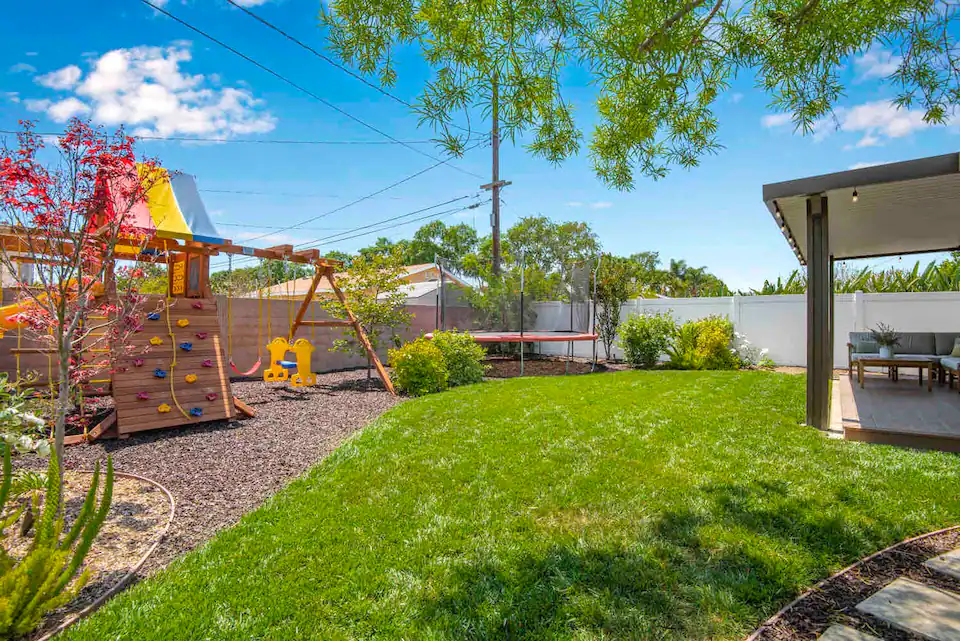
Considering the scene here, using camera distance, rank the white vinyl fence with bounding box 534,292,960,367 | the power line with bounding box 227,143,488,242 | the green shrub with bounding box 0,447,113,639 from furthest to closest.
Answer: the power line with bounding box 227,143,488,242
the white vinyl fence with bounding box 534,292,960,367
the green shrub with bounding box 0,447,113,639

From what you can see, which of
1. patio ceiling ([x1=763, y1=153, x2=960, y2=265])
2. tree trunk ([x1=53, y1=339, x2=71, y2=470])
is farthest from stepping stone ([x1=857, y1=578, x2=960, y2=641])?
tree trunk ([x1=53, y1=339, x2=71, y2=470])

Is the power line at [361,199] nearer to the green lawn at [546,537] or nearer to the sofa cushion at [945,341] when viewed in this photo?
the sofa cushion at [945,341]

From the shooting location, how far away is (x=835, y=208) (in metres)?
5.54

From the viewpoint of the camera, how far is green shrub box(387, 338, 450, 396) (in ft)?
24.9

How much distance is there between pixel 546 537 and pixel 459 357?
5.88 meters

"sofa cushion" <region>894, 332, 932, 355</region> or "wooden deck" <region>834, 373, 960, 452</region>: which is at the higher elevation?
"sofa cushion" <region>894, 332, 932, 355</region>

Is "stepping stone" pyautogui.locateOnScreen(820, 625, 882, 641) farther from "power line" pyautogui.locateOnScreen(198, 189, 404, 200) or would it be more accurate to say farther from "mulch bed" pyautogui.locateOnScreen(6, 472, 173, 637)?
"power line" pyautogui.locateOnScreen(198, 189, 404, 200)

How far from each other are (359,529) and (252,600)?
2.37 feet

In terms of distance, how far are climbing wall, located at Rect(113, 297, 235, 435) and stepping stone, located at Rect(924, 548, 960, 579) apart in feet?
19.2

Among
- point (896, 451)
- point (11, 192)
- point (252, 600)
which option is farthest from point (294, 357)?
point (896, 451)

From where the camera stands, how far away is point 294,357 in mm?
8938

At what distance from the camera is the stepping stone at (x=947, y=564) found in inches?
90.0

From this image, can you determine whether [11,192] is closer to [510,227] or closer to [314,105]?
[314,105]

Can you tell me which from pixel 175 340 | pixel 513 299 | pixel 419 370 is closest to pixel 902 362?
pixel 419 370
